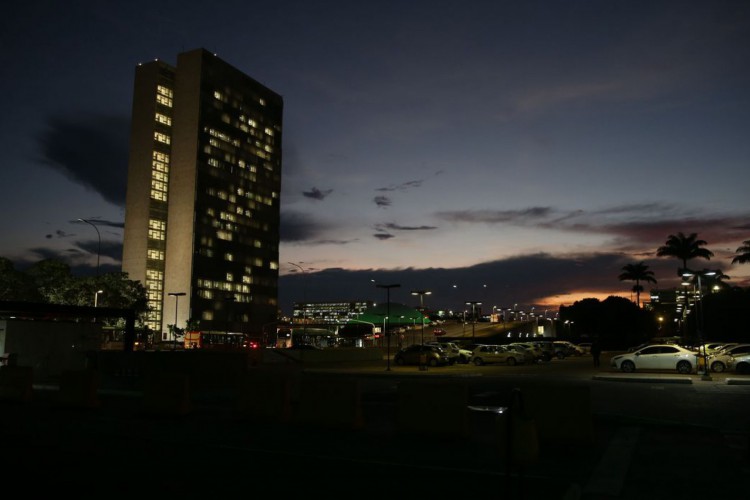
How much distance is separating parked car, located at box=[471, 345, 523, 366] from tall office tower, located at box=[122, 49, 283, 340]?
102849 mm

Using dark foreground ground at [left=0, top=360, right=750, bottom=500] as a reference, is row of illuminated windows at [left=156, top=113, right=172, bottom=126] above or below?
above

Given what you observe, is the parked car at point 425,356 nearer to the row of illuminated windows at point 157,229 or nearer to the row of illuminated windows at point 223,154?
the row of illuminated windows at point 157,229

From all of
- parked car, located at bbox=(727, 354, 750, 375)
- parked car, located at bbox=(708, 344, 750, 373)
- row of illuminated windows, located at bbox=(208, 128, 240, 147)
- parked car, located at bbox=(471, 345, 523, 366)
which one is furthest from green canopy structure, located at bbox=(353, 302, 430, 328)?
parked car, located at bbox=(727, 354, 750, 375)

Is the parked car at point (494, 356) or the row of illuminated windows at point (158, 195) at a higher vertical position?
the row of illuminated windows at point (158, 195)

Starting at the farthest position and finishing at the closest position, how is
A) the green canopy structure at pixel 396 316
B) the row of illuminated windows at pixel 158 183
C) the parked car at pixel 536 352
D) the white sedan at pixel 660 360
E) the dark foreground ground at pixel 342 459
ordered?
the green canopy structure at pixel 396 316
the row of illuminated windows at pixel 158 183
the parked car at pixel 536 352
the white sedan at pixel 660 360
the dark foreground ground at pixel 342 459

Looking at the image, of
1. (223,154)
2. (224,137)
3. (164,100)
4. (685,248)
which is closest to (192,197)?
(223,154)

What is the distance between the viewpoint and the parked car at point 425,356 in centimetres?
4572

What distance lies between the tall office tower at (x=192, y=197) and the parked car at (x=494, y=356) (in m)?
103

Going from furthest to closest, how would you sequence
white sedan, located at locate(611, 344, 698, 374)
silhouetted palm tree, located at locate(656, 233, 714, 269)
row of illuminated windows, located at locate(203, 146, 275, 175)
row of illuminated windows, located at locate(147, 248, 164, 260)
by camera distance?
1. row of illuminated windows, located at locate(203, 146, 275, 175)
2. row of illuminated windows, located at locate(147, 248, 164, 260)
3. silhouetted palm tree, located at locate(656, 233, 714, 269)
4. white sedan, located at locate(611, 344, 698, 374)

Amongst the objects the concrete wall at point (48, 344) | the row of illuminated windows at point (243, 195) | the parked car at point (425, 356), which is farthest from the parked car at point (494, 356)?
the row of illuminated windows at point (243, 195)

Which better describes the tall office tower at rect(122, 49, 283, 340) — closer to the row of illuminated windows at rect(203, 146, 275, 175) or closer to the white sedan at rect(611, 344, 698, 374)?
the row of illuminated windows at rect(203, 146, 275, 175)

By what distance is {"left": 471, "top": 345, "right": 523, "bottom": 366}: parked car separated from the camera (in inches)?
1893

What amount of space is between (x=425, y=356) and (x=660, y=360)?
16.3 metres

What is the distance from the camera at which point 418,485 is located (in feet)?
26.8
